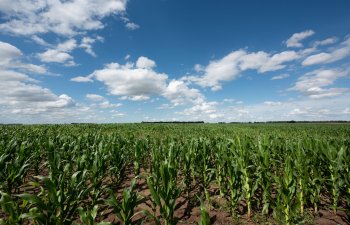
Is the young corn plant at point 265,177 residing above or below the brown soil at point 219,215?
above

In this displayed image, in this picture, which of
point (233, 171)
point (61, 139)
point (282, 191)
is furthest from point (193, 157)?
point (61, 139)

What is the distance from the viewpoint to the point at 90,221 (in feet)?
10.7

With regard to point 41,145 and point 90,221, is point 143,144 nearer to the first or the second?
point 41,145

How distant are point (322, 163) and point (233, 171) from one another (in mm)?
2692

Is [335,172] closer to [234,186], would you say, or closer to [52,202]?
[234,186]

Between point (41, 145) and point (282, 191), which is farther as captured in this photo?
point (41, 145)

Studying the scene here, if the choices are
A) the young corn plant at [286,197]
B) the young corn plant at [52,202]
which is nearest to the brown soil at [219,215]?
the young corn plant at [286,197]

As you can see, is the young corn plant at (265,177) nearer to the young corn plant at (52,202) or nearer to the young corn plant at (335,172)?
the young corn plant at (335,172)

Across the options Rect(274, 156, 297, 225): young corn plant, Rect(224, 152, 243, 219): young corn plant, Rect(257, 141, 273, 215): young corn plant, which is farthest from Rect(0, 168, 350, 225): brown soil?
Rect(274, 156, 297, 225): young corn plant

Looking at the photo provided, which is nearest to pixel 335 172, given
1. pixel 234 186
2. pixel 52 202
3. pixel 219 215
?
pixel 234 186

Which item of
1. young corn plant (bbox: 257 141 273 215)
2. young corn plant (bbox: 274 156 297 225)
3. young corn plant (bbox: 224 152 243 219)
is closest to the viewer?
young corn plant (bbox: 274 156 297 225)

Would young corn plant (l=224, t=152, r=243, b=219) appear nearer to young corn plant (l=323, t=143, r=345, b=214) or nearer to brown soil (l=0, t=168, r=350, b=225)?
brown soil (l=0, t=168, r=350, b=225)

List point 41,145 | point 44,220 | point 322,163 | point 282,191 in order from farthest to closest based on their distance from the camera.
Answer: point 41,145 → point 322,163 → point 282,191 → point 44,220

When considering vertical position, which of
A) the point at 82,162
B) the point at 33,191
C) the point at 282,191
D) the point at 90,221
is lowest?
the point at 33,191
